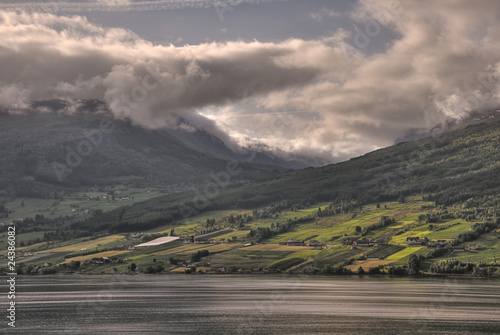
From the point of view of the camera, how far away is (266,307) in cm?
11600

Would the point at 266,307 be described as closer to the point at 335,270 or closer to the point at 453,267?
the point at 335,270

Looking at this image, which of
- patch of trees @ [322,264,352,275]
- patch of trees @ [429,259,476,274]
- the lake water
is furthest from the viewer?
patch of trees @ [322,264,352,275]

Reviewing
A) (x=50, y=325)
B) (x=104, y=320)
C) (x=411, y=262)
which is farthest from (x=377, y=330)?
(x=411, y=262)

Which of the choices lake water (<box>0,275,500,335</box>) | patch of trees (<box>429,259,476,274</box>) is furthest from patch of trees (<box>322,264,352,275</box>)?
patch of trees (<box>429,259,476,274</box>)

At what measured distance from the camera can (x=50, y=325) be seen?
9712 centimetres

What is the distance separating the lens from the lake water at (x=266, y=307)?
92.2 m

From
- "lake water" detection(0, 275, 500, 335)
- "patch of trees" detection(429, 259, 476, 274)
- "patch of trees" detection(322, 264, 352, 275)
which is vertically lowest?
"patch of trees" detection(429, 259, 476, 274)

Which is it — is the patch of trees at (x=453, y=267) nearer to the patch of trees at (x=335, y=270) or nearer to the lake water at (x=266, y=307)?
the lake water at (x=266, y=307)

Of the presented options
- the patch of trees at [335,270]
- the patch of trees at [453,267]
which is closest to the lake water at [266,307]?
the patch of trees at [453,267]

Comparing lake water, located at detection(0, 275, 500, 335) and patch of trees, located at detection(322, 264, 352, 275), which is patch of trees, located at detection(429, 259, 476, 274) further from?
patch of trees, located at detection(322, 264, 352, 275)

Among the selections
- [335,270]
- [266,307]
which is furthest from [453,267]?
[266,307]

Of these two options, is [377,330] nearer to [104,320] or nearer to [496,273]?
[104,320]


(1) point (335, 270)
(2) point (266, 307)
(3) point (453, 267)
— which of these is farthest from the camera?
(1) point (335, 270)

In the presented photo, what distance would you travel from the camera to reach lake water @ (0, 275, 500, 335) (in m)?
92.2
